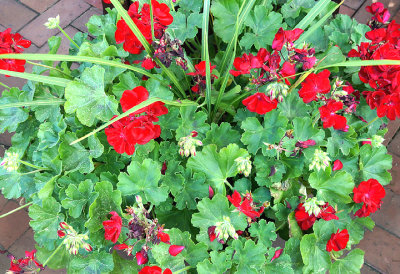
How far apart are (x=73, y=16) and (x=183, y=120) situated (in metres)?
1.61

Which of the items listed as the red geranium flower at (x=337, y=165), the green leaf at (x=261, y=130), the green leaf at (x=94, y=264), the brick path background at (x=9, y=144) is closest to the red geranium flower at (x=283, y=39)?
the green leaf at (x=261, y=130)

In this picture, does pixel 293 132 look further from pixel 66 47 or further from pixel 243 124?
pixel 66 47

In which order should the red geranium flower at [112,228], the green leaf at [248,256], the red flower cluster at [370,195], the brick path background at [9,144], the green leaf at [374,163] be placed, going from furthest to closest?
the brick path background at [9,144] < the green leaf at [374,163] < the red flower cluster at [370,195] < the green leaf at [248,256] < the red geranium flower at [112,228]

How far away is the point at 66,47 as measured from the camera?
2.31 meters

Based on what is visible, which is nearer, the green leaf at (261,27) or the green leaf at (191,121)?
the green leaf at (191,121)

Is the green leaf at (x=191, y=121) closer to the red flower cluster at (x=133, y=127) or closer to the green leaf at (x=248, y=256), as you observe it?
the red flower cluster at (x=133, y=127)

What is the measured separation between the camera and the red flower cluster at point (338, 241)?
1.13 metres

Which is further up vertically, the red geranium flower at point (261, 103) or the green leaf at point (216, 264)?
the red geranium flower at point (261, 103)

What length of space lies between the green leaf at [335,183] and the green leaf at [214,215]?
0.28 meters

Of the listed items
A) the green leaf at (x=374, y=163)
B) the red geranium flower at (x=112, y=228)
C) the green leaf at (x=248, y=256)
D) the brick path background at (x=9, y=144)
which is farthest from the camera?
the brick path background at (x=9, y=144)

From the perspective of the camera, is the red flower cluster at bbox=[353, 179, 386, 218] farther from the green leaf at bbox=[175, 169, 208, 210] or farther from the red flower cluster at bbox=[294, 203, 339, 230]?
the green leaf at bbox=[175, 169, 208, 210]

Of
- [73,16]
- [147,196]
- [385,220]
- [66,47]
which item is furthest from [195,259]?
[73,16]

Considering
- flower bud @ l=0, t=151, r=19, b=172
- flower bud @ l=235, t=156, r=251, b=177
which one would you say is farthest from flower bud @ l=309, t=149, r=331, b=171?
flower bud @ l=0, t=151, r=19, b=172

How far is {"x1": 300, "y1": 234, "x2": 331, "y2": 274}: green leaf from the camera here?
1175 mm
